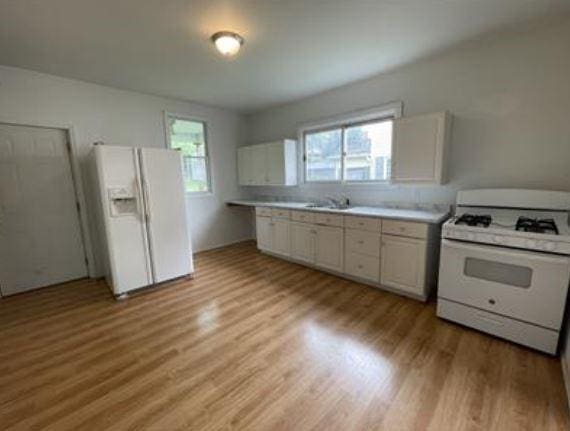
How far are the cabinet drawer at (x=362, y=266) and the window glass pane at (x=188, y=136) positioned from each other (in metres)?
3.28

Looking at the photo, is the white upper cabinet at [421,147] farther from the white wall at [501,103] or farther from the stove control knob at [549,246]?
the stove control knob at [549,246]

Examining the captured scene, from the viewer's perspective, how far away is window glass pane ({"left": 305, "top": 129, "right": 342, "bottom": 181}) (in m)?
4.06

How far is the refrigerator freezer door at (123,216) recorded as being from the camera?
289 centimetres

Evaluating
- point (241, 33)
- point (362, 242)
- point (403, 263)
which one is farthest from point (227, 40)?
point (403, 263)

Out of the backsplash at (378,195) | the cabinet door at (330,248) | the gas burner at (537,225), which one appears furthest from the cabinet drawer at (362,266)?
the gas burner at (537,225)

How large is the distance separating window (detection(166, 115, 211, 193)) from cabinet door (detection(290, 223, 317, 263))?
205 centimetres

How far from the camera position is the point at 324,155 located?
4.27m

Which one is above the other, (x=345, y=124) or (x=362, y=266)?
(x=345, y=124)

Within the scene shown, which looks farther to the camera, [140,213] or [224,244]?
[224,244]

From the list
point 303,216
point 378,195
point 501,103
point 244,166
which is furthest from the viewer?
point 244,166

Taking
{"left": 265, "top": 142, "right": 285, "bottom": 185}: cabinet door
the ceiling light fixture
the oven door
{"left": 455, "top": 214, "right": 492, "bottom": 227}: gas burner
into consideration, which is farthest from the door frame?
{"left": 455, "top": 214, "right": 492, "bottom": 227}: gas burner

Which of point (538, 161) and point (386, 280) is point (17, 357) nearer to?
point (386, 280)

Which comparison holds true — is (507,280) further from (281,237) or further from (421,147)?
(281,237)

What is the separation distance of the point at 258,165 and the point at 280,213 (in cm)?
123
